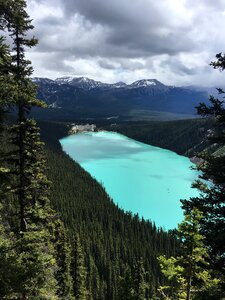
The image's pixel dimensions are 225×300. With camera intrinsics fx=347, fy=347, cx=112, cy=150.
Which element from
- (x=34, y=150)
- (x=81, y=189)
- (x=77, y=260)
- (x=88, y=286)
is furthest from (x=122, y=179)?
(x=34, y=150)

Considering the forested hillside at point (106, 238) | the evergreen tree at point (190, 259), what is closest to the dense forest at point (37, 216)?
the evergreen tree at point (190, 259)

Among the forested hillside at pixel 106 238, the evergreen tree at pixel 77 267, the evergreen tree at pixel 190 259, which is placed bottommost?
the forested hillside at pixel 106 238

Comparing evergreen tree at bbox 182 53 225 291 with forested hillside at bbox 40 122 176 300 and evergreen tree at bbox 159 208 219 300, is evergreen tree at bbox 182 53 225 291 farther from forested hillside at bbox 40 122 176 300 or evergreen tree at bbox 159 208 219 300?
forested hillside at bbox 40 122 176 300

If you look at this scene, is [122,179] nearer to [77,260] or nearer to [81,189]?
[81,189]

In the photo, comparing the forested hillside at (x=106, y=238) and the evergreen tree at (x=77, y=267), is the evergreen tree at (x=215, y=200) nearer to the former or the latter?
the evergreen tree at (x=77, y=267)

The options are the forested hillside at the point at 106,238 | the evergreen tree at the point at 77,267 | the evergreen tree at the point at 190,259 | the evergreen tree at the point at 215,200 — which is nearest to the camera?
the evergreen tree at the point at 190,259

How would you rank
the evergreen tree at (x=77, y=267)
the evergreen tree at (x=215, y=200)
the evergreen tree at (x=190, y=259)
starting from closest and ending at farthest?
the evergreen tree at (x=190, y=259), the evergreen tree at (x=215, y=200), the evergreen tree at (x=77, y=267)

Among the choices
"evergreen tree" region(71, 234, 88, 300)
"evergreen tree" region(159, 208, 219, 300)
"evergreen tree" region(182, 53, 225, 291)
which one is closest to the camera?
"evergreen tree" region(159, 208, 219, 300)

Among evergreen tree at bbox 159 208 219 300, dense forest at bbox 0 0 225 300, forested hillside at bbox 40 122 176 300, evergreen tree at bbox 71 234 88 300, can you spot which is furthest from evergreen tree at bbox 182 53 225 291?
forested hillside at bbox 40 122 176 300

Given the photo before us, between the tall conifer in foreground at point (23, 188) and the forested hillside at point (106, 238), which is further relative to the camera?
the forested hillside at point (106, 238)

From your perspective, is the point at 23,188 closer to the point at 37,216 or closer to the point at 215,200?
the point at 37,216

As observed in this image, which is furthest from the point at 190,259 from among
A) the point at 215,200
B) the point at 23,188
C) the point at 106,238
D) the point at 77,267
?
the point at 106,238
